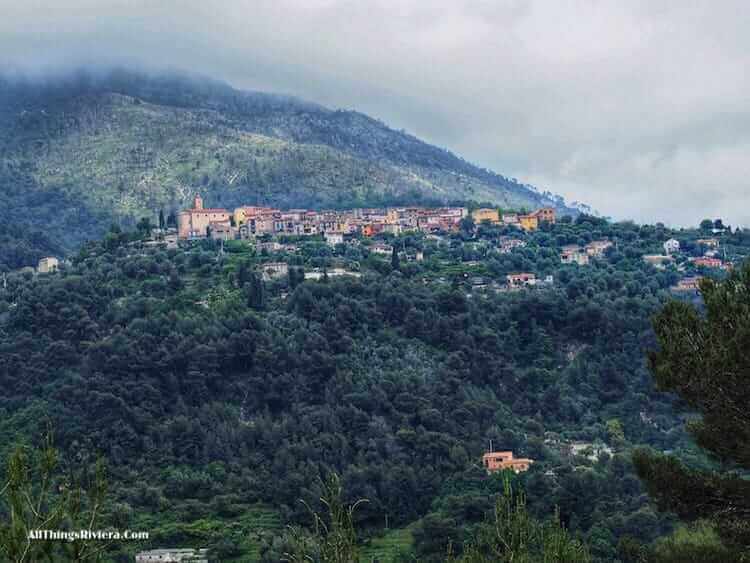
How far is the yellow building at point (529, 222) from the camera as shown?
68275 mm

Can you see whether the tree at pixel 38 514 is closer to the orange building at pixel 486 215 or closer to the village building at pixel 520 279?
the village building at pixel 520 279

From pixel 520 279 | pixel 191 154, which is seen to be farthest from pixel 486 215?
pixel 191 154

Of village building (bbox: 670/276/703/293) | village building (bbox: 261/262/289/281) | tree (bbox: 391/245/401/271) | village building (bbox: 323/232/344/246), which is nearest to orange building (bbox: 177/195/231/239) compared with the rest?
village building (bbox: 323/232/344/246)

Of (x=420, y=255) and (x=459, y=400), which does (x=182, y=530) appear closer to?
(x=459, y=400)

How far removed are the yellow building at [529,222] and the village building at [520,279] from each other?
13.3 meters

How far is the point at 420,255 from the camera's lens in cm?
5869

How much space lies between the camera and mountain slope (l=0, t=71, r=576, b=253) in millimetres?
84375

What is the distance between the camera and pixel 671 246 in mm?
62656

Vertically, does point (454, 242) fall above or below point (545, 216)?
below

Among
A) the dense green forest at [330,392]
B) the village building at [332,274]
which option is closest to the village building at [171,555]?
the dense green forest at [330,392]

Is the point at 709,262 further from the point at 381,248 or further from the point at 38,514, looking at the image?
the point at 38,514

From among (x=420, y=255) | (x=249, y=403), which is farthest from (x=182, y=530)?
(x=420, y=255)

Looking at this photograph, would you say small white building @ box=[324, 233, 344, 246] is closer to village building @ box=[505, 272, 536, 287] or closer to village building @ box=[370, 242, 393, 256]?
village building @ box=[370, 242, 393, 256]

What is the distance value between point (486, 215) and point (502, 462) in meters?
35.3
